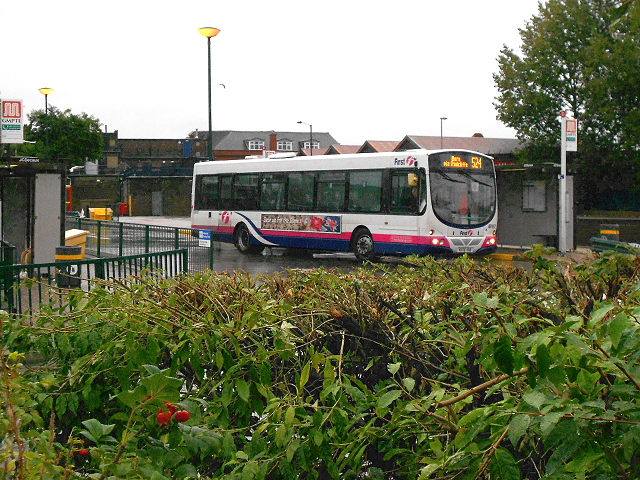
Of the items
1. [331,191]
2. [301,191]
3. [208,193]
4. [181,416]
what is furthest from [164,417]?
[208,193]

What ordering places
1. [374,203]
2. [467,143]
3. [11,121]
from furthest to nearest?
1. [467,143]
2. [11,121]
3. [374,203]

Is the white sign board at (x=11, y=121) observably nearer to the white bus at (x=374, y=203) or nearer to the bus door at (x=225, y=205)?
the bus door at (x=225, y=205)

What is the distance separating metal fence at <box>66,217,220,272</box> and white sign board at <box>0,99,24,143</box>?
3269mm

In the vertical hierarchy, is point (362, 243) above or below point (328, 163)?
below

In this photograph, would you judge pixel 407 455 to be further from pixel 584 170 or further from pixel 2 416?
pixel 584 170

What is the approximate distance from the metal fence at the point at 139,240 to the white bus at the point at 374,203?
11.3 ft

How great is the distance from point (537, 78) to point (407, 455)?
43633mm

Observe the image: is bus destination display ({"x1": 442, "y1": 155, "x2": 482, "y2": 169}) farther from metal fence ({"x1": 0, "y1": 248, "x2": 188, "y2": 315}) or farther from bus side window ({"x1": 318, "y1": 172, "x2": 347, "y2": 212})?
metal fence ({"x1": 0, "y1": 248, "x2": 188, "y2": 315})

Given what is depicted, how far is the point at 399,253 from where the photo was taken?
875 inches

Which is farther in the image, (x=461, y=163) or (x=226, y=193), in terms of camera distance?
(x=226, y=193)

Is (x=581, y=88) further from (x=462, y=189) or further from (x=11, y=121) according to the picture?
(x=11, y=121)

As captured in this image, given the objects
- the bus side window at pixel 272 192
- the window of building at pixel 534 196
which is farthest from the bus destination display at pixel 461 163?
the bus side window at pixel 272 192

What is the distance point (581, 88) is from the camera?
4244cm

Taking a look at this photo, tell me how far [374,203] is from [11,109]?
1224 cm
